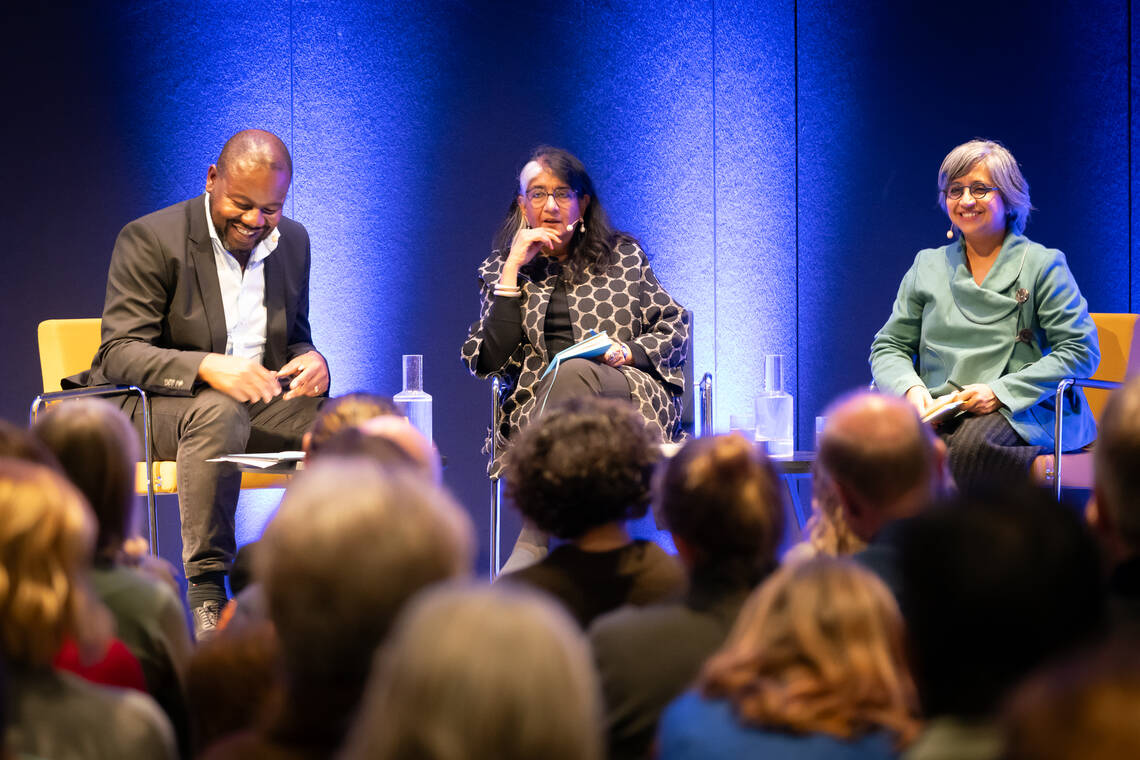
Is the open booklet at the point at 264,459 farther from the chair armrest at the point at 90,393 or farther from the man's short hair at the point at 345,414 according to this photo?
the man's short hair at the point at 345,414

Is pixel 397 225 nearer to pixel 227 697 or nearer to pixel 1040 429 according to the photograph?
pixel 1040 429

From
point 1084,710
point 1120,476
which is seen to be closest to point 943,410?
point 1120,476

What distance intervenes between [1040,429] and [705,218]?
196 cm

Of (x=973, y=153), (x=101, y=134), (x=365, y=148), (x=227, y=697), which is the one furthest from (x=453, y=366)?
(x=227, y=697)

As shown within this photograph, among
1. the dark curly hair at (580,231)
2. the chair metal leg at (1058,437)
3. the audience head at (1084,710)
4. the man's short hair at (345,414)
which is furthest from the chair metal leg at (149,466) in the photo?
the audience head at (1084,710)

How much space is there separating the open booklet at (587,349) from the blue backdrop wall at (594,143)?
1454 mm

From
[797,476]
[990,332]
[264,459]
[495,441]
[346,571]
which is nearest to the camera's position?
[346,571]

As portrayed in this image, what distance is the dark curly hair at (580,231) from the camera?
13.3ft

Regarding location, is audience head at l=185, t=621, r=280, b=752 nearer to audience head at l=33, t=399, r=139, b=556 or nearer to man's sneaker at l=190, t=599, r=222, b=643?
audience head at l=33, t=399, r=139, b=556

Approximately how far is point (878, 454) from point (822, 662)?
0.83 meters

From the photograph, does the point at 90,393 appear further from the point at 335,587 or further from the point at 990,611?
the point at 990,611

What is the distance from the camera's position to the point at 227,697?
4.60 ft

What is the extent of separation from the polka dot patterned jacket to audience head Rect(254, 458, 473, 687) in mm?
2740

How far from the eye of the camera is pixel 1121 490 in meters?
1.54
